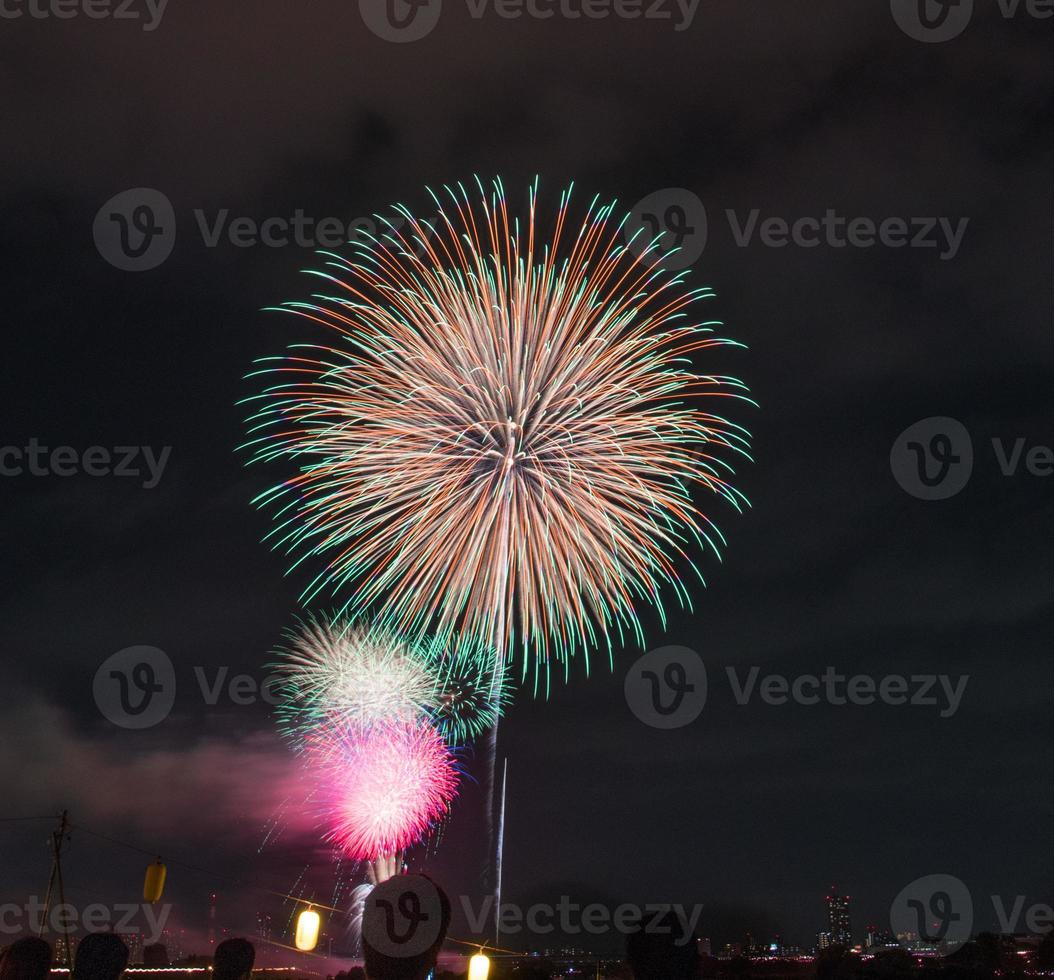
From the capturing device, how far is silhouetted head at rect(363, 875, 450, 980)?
6805mm

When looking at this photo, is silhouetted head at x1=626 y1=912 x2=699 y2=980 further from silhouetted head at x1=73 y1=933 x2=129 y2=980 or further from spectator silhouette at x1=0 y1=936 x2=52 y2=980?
spectator silhouette at x1=0 y1=936 x2=52 y2=980

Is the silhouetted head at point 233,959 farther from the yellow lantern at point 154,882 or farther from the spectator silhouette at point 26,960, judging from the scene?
the yellow lantern at point 154,882

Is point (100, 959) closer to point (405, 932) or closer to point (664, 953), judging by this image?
point (405, 932)

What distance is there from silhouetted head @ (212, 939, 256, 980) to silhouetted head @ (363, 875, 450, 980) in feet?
9.89

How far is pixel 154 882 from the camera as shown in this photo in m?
40.2

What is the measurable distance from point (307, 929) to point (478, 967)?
5484mm

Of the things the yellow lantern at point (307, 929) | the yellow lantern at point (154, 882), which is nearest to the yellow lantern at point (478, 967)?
the yellow lantern at point (307, 929)

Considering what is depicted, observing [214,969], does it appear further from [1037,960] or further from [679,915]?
[1037,960]

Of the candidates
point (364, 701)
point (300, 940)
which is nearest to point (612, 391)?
point (364, 701)

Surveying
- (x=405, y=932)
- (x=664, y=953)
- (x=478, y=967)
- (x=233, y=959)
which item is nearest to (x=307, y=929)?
(x=478, y=967)

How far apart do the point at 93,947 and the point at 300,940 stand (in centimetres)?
2283

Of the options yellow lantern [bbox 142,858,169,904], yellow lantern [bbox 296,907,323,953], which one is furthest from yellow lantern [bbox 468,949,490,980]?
yellow lantern [bbox 142,858,169,904]

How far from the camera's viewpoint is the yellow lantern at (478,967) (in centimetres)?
2697

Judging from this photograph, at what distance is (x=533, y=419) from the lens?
108ft
